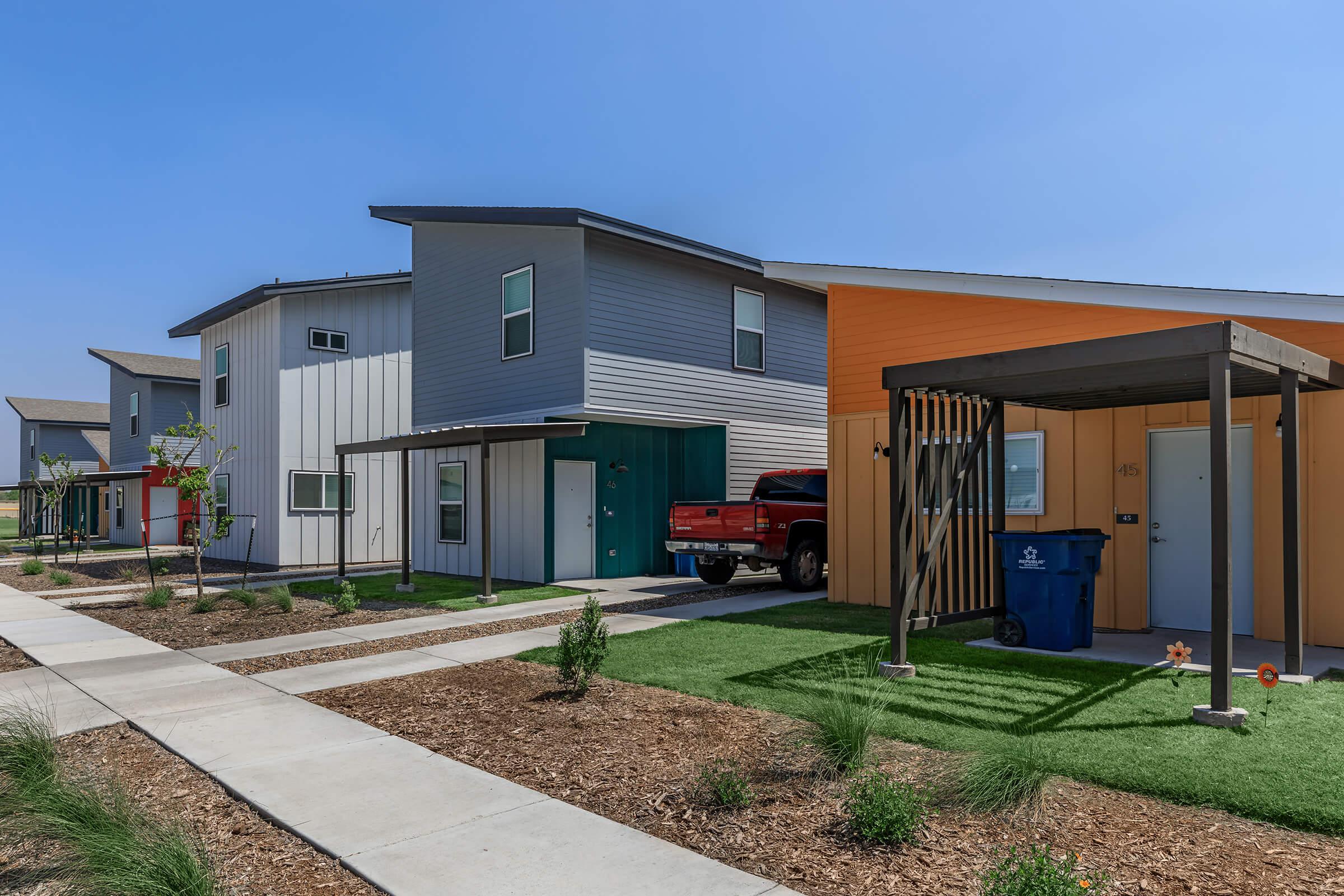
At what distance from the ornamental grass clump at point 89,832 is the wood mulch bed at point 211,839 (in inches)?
3.7

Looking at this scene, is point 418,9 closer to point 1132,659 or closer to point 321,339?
point 321,339

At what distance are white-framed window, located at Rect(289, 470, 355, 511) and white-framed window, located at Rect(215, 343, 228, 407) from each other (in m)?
4.35

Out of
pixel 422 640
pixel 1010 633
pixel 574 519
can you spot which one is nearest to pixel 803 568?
pixel 574 519

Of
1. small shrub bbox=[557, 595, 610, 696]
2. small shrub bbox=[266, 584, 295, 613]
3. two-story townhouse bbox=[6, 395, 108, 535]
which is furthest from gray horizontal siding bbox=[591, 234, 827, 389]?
two-story townhouse bbox=[6, 395, 108, 535]

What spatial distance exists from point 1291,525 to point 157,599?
1422cm

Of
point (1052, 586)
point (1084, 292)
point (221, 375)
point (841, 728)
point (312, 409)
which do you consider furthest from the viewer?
point (221, 375)

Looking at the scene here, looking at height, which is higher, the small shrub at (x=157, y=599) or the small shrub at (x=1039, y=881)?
the small shrub at (x=1039, y=881)

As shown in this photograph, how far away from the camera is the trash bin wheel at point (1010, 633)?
8.38 meters

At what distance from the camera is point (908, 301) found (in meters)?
11.4

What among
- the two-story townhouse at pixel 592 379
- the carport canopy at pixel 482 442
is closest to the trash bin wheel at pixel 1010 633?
the carport canopy at pixel 482 442

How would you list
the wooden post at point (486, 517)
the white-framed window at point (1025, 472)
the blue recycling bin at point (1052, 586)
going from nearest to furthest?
the blue recycling bin at point (1052, 586) → the white-framed window at point (1025, 472) → the wooden post at point (486, 517)

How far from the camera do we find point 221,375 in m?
22.3

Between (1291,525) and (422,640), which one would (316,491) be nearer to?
(422,640)

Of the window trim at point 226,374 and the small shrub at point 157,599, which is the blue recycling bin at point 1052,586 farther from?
the window trim at point 226,374
